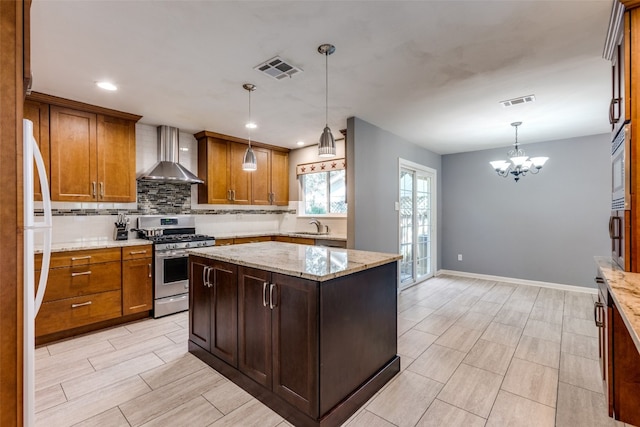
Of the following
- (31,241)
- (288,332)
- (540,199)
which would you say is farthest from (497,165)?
(31,241)

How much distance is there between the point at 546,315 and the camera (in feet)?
12.3

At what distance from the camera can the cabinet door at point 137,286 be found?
3414mm

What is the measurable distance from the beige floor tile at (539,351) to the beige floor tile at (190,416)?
261 cm

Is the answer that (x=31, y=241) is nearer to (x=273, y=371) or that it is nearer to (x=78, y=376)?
(x=273, y=371)

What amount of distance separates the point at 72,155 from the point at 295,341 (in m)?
3.35

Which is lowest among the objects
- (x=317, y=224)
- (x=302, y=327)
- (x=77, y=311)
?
(x=77, y=311)

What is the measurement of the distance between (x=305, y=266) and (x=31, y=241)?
1.30 metres

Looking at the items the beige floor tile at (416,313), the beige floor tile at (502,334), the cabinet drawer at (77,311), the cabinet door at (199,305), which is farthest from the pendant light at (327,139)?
the cabinet drawer at (77,311)

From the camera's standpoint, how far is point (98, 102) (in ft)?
10.8

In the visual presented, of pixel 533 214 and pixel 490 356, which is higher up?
pixel 533 214

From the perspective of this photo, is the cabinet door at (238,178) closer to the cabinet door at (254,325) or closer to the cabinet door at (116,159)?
the cabinet door at (116,159)

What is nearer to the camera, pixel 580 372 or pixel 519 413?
pixel 519 413

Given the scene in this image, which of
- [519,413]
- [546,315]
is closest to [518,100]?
[546,315]

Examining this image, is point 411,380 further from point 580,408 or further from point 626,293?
point 626,293
